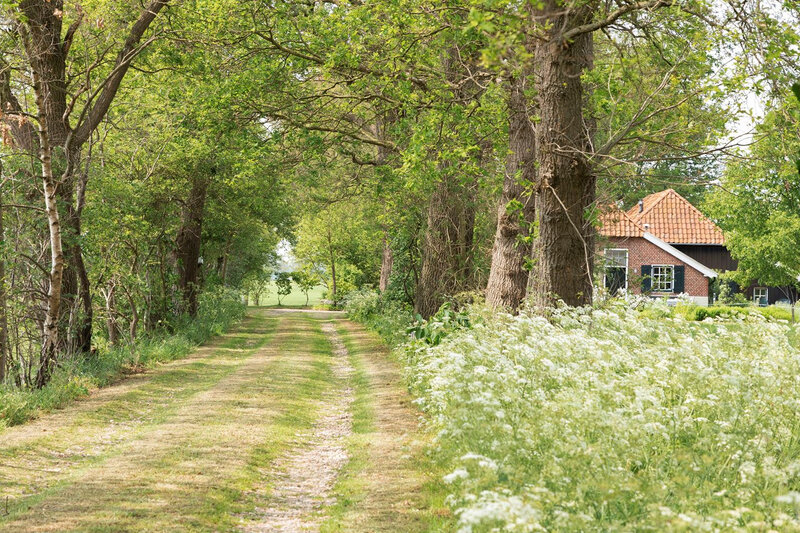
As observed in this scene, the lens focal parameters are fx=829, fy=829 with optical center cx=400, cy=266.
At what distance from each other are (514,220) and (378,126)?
8296 mm

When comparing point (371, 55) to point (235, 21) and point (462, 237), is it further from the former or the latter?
point (462, 237)

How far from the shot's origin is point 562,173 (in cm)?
1066

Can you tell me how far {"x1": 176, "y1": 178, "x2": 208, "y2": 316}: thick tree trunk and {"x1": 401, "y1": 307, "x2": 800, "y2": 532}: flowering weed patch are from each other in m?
17.1

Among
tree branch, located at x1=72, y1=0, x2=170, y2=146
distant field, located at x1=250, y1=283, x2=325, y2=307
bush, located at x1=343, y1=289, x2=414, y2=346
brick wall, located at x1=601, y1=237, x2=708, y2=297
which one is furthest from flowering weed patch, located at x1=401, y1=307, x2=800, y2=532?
distant field, located at x1=250, y1=283, x2=325, y2=307

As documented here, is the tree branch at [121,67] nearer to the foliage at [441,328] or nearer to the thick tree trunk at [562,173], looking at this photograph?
the foliage at [441,328]

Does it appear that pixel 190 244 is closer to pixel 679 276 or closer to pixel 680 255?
pixel 680 255

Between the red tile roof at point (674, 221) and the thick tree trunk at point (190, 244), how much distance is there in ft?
93.1

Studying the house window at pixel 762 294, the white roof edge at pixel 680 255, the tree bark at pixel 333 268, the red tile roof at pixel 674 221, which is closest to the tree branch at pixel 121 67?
the tree bark at pixel 333 268

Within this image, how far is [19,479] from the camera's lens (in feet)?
28.1

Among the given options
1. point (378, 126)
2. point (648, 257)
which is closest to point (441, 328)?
point (378, 126)

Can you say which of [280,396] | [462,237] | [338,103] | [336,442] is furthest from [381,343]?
[336,442]

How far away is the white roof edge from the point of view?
4647 cm

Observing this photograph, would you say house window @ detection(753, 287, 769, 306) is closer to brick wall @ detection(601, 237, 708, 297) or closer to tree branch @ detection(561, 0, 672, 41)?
brick wall @ detection(601, 237, 708, 297)

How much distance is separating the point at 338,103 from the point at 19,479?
1322 centimetres
